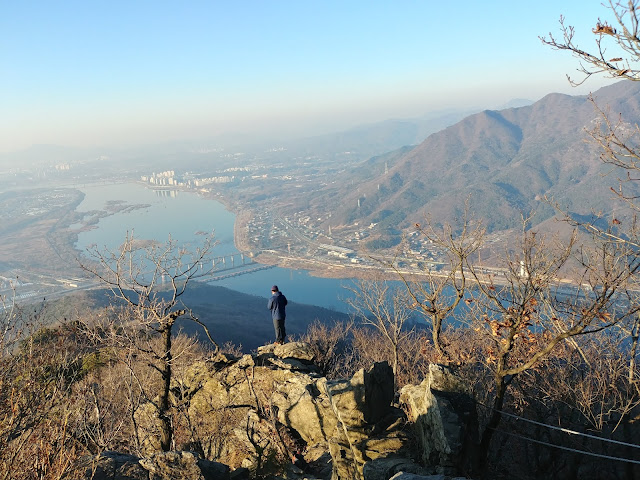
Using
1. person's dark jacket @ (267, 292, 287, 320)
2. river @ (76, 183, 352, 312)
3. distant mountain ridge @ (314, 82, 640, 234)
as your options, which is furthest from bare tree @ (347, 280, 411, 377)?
Result: distant mountain ridge @ (314, 82, 640, 234)

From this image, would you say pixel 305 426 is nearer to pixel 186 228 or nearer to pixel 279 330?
pixel 279 330

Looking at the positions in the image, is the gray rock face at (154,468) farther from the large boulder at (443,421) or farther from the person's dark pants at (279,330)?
the person's dark pants at (279,330)

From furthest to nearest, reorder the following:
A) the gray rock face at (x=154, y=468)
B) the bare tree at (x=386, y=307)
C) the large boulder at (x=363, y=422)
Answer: the bare tree at (x=386, y=307) < the large boulder at (x=363, y=422) < the gray rock face at (x=154, y=468)

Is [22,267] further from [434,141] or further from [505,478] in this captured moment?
[434,141]

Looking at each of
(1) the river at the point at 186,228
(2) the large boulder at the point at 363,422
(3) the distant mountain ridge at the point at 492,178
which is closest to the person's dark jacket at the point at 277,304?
(2) the large boulder at the point at 363,422

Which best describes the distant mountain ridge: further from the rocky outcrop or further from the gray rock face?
the gray rock face

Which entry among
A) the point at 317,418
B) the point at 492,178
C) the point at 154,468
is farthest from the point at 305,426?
the point at 492,178
